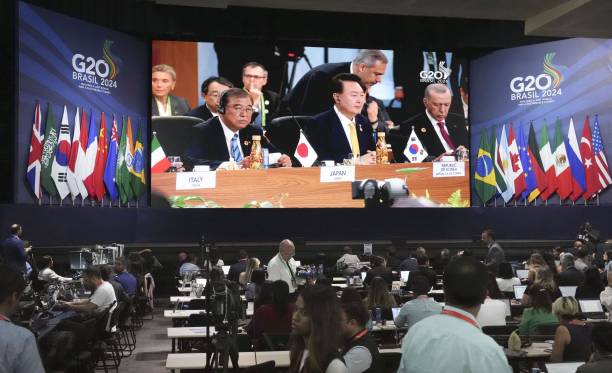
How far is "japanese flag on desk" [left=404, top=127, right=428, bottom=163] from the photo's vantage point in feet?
69.4

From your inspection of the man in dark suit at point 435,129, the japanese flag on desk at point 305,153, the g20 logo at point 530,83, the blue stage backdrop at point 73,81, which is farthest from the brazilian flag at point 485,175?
the blue stage backdrop at point 73,81

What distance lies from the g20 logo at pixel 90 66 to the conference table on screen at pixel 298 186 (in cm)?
284

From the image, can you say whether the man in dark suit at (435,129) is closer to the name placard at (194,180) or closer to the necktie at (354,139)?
the necktie at (354,139)

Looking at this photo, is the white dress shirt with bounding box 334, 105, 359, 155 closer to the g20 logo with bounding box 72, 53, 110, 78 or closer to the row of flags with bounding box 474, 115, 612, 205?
the row of flags with bounding box 474, 115, 612, 205

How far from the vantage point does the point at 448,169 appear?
2134cm

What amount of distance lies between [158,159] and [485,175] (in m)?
8.63

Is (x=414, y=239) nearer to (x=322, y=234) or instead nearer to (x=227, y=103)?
(x=322, y=234)

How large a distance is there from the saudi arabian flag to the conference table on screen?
3440 mm

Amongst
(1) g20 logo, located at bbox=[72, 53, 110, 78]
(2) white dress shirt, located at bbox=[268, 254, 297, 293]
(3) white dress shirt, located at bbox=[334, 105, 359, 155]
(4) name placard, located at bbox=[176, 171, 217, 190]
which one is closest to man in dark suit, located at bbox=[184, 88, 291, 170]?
(4) name placard, located at bbox=[176, 171, 217, 190]

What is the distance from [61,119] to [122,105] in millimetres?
2415

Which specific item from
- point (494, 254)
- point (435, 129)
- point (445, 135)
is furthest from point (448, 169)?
point (494, 254)

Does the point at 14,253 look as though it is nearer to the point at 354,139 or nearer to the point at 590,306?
the point at 590,306

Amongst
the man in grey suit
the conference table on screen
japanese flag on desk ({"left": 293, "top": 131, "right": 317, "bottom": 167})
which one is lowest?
the man in grey suit

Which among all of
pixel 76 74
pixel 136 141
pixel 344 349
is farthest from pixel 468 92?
pixel 344 349
